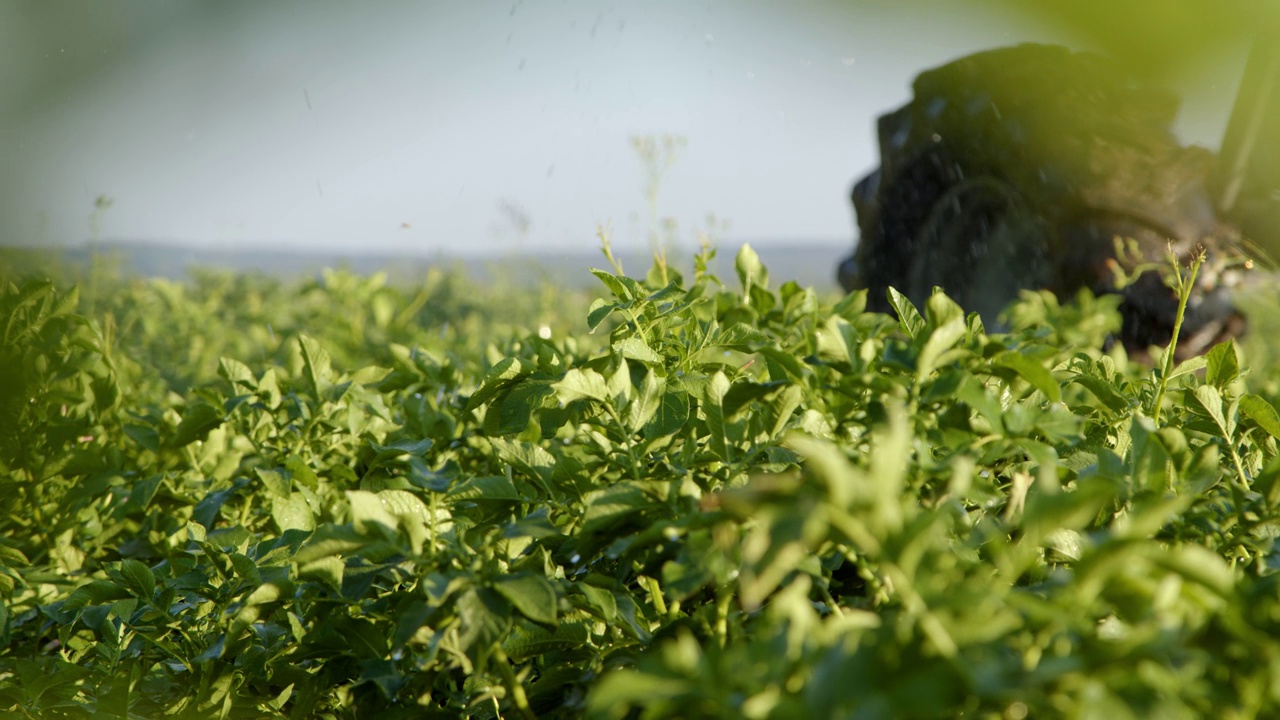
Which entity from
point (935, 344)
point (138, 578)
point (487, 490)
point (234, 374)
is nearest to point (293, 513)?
point (138, 578)

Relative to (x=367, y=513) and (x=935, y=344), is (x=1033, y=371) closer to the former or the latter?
(x=935, y=344)

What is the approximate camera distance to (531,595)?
0.81 m

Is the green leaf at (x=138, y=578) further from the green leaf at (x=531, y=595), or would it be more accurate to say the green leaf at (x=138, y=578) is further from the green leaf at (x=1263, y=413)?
the green leaf at (x=1263, y=413)

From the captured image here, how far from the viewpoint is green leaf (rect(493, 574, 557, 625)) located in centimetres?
79

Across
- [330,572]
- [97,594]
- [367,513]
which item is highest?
[367,513]

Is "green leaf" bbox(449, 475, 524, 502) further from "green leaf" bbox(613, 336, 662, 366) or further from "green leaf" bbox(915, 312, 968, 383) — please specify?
"green leaf" bbox(915, 312, 968, 383)

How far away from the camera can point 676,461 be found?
1.08 metres

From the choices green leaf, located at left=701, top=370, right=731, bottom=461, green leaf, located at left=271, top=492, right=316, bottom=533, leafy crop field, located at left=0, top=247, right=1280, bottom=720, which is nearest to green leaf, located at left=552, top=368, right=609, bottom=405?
leafy crop field, located at left=0, top=247, right=1280, bottom=720

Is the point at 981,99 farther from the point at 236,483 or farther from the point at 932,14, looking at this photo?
the point at 236,483

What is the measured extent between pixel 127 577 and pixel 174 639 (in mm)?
280

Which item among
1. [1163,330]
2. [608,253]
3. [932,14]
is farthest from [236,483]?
[1163,330]

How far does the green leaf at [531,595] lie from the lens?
0.79 m

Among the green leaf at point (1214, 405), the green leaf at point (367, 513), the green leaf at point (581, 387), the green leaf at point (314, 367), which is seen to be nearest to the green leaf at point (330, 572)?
the green leaf at point (367, 513)

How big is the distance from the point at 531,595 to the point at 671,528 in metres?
0.13
